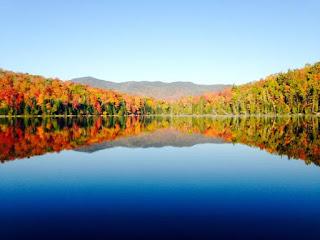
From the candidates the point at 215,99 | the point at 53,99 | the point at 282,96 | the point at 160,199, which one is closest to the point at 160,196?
the point at 160,199

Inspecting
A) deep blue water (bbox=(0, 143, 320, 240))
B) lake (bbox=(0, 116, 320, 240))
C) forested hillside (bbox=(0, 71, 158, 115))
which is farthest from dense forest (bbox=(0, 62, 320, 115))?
deep blue water (bbox=(0, 143, 320, 240))

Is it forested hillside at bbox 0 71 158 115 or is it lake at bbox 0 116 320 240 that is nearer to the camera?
lake at bbox 0 116 320 240

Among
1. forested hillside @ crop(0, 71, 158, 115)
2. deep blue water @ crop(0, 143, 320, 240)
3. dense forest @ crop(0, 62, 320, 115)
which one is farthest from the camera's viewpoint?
forested hillside @ crop(0, 71, 158, 115)

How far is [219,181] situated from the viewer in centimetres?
1878

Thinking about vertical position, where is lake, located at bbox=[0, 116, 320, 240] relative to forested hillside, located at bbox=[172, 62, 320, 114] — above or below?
below

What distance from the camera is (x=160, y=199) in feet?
49.0

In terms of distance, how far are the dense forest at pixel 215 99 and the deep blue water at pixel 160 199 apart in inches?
4186

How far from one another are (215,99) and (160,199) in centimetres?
17506

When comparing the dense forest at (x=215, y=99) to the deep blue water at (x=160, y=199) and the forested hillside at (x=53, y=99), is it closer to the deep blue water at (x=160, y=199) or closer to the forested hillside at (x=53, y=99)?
the forested hillside at (x=53, y=99)

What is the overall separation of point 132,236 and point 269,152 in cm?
2207

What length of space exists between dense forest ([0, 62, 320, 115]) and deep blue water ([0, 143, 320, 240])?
10631 cm

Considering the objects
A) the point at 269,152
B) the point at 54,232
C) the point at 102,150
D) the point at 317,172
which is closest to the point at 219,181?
the point at 317,172

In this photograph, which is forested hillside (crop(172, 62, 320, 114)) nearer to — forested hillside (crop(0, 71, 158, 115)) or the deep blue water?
forested hillside (crop(0, 71, 158, 115))

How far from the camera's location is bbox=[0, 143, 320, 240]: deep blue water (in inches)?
438
